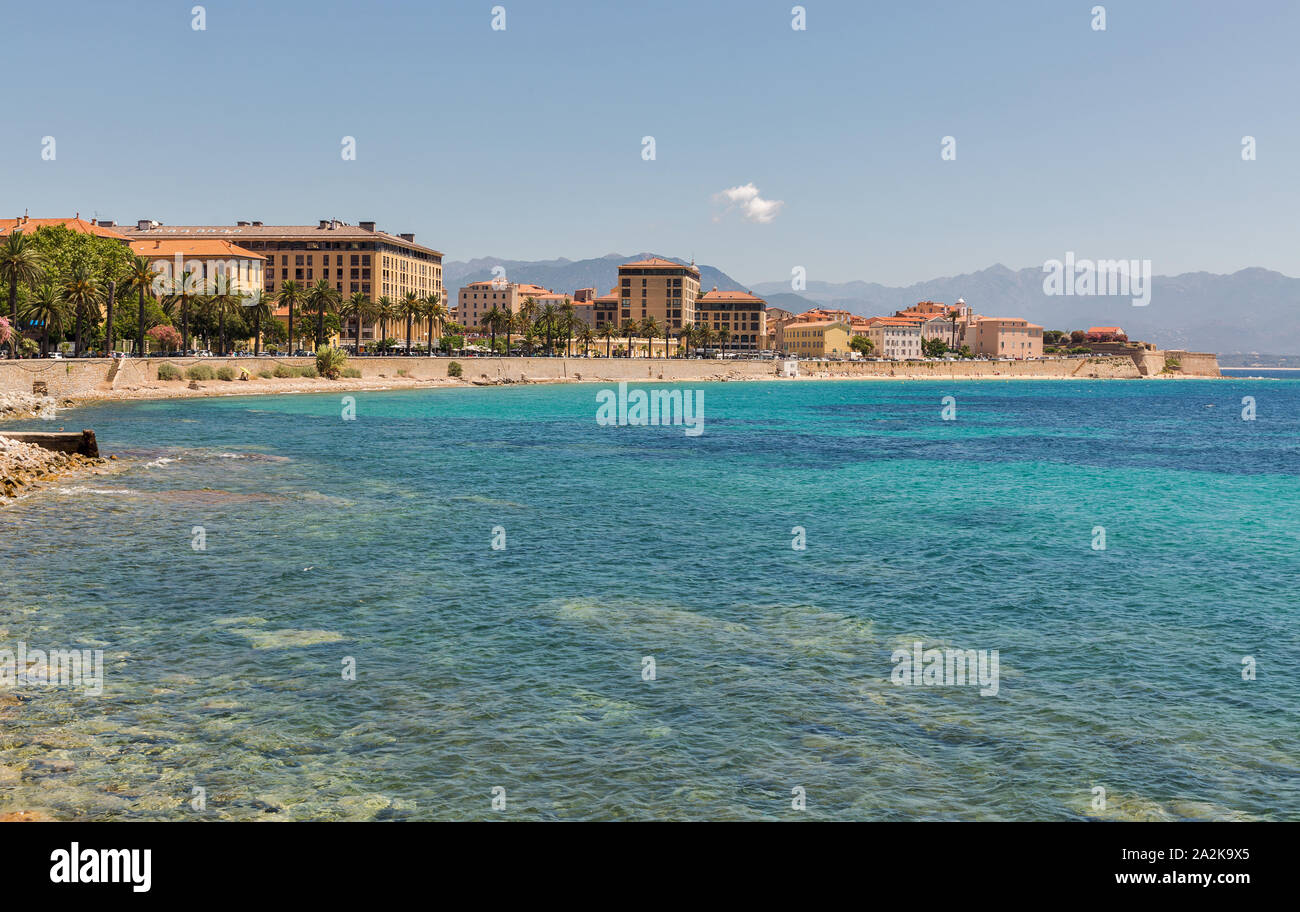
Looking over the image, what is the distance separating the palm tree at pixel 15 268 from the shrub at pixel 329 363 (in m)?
38.3

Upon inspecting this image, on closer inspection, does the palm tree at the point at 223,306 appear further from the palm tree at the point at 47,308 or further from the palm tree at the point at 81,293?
the palm tree at the point at 81,293

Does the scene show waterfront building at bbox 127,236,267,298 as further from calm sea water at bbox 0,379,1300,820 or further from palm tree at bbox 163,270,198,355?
calm sea water at bbox 0,379,1300,820

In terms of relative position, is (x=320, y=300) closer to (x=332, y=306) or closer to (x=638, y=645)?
(x=332, y=306)

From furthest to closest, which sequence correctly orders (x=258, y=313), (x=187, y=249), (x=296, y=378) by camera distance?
(x=187, y=249) → (x=258, y=313) → (x=296, y=378)

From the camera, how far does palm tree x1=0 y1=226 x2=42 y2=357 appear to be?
292 ft

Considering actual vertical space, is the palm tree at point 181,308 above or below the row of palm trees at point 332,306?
below

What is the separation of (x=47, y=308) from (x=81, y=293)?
20.5ft

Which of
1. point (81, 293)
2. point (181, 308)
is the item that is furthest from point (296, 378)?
point (81, 293)

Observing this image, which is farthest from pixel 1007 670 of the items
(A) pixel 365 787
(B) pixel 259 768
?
(B) pixel 259 768

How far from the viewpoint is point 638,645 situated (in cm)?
1975

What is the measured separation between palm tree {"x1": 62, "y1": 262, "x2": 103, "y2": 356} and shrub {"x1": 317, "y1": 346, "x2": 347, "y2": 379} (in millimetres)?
30967

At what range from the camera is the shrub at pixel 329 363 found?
128375 mm

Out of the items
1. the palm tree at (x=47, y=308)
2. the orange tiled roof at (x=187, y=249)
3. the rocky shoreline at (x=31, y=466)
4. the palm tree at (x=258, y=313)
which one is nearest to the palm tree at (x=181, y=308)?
the palm tree at (x=258, y=313)
